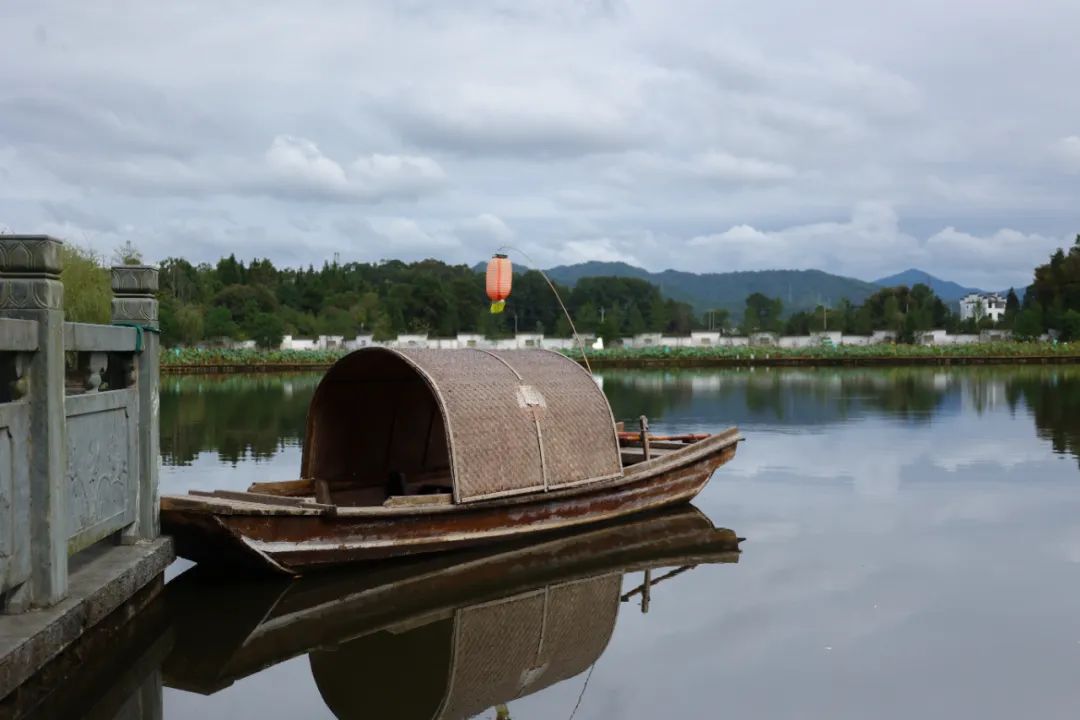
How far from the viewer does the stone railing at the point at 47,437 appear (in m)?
4.52

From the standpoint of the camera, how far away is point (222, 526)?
6219 millimetres

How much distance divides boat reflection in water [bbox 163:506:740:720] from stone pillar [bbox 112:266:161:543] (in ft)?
2.08

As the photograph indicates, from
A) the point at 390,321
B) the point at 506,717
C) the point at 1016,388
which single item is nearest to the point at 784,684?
the point at 506,717

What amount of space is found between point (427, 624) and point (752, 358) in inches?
1593

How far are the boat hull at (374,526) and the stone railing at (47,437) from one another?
62cm

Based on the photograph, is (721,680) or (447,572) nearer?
(721,680)

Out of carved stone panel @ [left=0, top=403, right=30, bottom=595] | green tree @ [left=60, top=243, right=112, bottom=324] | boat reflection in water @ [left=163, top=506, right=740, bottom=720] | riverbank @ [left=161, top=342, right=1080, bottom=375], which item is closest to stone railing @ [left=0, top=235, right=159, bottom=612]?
carved stone panel @ [left=0, top=403, right=30, bottom=595]

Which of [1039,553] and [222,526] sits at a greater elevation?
[222,526]

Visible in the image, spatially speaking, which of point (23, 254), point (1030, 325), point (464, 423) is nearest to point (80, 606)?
point (23, 254)

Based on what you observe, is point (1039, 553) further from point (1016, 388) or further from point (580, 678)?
point (1016, 388)

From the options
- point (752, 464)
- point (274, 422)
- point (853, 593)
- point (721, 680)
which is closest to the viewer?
point (721, 680)

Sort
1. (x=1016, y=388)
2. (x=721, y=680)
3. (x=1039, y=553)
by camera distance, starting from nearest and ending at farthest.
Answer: (x=721, y=680) < (x=1039, y=553) < (x=1016, y=388)

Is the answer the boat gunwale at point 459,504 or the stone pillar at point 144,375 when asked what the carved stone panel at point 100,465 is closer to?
the stone pillar at point 144,375

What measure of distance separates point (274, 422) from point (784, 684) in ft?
47.2
